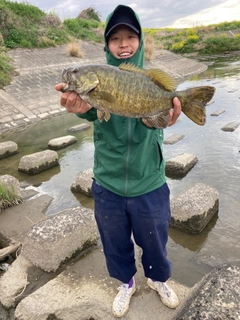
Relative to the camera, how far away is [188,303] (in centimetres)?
197

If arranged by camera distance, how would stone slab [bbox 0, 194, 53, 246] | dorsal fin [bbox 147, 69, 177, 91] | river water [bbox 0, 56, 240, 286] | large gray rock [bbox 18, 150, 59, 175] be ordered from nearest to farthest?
dorsal fin [bbox 147, 69, 177, 91] < river water [bbox 0, 56, 240, 286] < stone slab [bbox 0, 194, 53, 246] < large gray rock [bbox 18, 150, 59, 175]

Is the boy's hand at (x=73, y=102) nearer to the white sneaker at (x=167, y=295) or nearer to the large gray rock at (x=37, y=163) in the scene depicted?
the white sneaker at (x=167, y=295)

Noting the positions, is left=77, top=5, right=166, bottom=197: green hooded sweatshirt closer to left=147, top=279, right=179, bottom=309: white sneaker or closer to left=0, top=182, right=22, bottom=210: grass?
left=147, top=279, right=179, bottom=309: white sneaker

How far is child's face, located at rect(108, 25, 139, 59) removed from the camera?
2092 millimetres

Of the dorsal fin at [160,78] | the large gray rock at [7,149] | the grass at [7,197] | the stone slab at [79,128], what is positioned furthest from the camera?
the stone slab at [79,128]

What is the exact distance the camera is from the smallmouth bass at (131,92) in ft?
6.03

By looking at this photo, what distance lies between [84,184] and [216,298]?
3.42m

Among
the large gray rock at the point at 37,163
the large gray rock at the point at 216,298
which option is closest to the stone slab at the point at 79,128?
the large gray rock at the point at 37,163

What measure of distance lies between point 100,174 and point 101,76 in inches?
30.6

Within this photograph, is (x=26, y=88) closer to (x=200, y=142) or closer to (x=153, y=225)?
(x=200, y=142)

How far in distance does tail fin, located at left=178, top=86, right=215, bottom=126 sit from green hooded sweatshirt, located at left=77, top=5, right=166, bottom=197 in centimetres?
32

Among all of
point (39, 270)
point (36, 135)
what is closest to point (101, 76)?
point (39, 270)

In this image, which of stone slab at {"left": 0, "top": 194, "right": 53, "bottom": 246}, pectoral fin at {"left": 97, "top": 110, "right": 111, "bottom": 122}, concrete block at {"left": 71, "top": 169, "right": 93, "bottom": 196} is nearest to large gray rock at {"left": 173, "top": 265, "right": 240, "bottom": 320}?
pectoral fin at {"left": 97, "top": 110, "right": 111, "bottom": 122}

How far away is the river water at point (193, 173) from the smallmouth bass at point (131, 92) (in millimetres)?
1950
